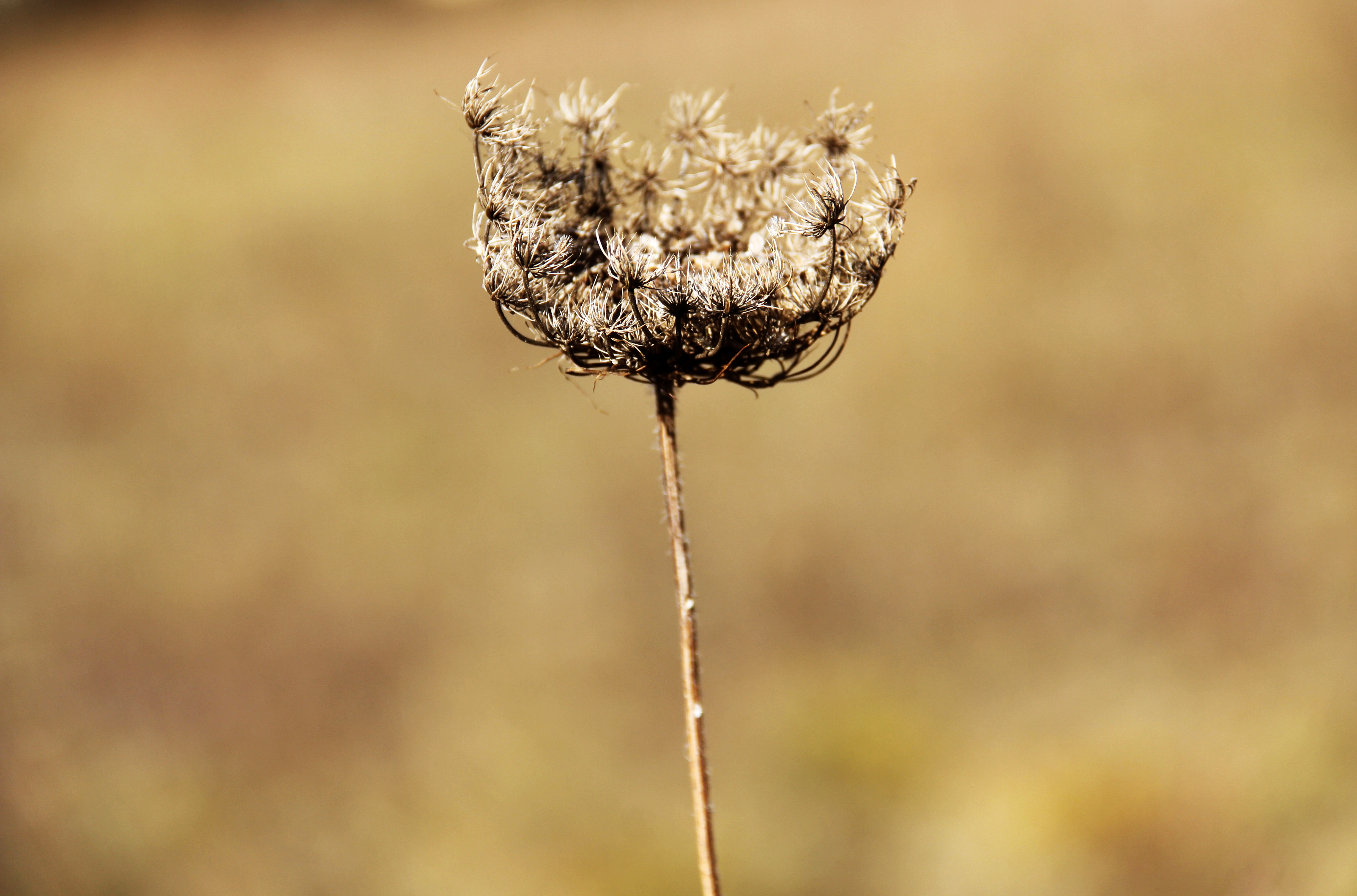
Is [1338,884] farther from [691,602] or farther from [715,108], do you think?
[715,108]

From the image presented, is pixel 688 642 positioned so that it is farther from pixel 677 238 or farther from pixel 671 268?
pixel 677 238

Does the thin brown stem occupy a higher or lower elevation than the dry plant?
lower

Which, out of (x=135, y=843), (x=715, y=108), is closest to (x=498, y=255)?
(x=715, y=108)

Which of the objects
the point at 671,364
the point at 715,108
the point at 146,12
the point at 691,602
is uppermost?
the point at 146,12

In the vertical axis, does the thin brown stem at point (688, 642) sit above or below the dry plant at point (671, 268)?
below

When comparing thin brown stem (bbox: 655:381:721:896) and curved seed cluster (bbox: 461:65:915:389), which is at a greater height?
curved seed cluster (bbox: 461:65:915:389)
